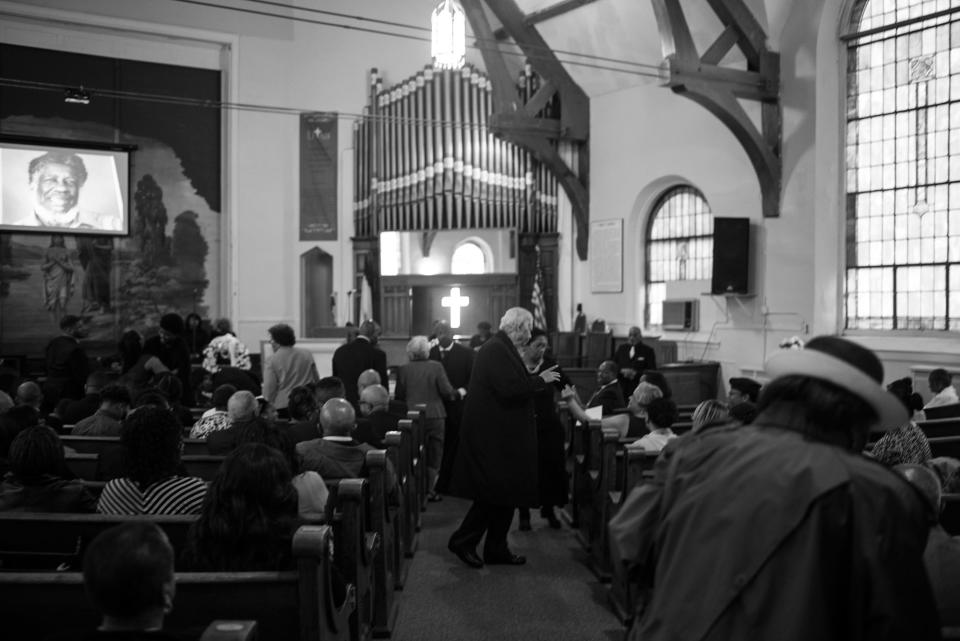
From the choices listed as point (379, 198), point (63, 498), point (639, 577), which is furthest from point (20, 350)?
point (639, 577)

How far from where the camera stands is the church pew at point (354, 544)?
376cm

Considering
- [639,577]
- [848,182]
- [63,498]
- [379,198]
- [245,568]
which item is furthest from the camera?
[379,198]

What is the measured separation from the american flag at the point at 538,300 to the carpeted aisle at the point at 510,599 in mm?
8731

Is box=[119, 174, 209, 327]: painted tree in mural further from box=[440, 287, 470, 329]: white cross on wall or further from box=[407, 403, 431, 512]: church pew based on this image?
box=[407, 403, 431, 512]: church pew

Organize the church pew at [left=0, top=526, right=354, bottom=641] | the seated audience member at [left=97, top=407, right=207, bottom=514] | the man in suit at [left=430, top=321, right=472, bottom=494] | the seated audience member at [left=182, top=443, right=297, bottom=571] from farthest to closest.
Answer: the man in suit at [left=430, top=321, right=472, bottom=494] → the seated audience member at [left=97, top=407, right=207, bottom=514] → the seated audience member at [left=182, top=443, right=297, bottom=571] → the church pew at [left=0, top=526, right=354, bottom=641]

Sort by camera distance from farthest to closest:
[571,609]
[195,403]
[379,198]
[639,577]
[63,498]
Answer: [379,198]
[195,403]
[571,609]
[63,498]
[639,577]

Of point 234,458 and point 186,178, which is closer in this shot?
point 234,458

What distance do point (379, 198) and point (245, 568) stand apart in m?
13.4

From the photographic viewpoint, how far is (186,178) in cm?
1614

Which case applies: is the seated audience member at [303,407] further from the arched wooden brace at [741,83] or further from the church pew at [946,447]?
the arched wooden brace at [741,83]

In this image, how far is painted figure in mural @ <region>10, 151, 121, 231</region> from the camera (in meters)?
14.5

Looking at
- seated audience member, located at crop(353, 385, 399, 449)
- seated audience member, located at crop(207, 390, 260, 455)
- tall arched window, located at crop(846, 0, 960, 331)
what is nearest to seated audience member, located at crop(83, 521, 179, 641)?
seated audience member, located at crop(207, 390, 260, 455)

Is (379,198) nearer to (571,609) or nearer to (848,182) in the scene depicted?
(848,182)

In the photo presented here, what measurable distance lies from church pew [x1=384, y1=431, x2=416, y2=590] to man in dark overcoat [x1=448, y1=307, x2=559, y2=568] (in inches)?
14.2
